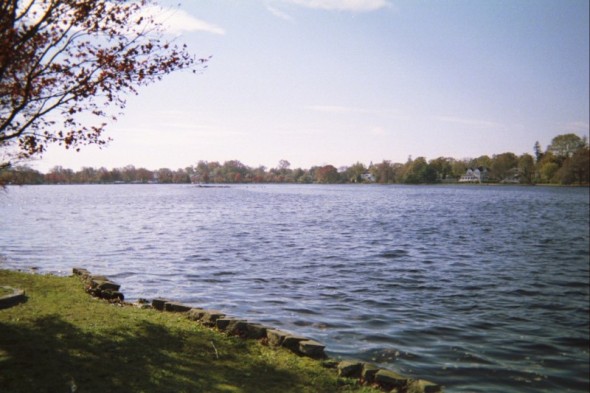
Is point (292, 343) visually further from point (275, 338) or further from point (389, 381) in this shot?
point (389, 381)

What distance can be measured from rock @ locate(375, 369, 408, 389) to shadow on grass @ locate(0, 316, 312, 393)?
1.77 m

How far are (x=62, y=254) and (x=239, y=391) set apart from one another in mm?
25311

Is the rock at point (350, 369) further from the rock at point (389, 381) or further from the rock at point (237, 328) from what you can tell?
the rock at point (237, 328)

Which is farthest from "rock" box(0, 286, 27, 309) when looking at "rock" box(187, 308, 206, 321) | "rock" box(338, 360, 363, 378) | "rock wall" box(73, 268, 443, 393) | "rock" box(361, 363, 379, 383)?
"rock" box(361, 363, 379, 383)

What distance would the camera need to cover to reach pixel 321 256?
28906mm

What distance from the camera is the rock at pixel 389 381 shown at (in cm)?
875

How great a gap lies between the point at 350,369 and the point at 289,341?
1.82 m

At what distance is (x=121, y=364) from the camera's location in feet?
28.0

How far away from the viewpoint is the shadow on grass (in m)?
7.61

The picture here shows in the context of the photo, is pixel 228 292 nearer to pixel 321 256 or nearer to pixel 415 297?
pixel 415 297

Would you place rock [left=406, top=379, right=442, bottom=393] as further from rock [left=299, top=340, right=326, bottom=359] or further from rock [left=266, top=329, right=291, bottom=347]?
rock [left=266, top=329, right=291, bottom=347]

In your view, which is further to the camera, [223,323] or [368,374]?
[223,323]

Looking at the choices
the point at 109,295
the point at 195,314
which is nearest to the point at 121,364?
the point at 195,314

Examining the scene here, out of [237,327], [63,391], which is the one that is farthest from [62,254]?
[63,391]
